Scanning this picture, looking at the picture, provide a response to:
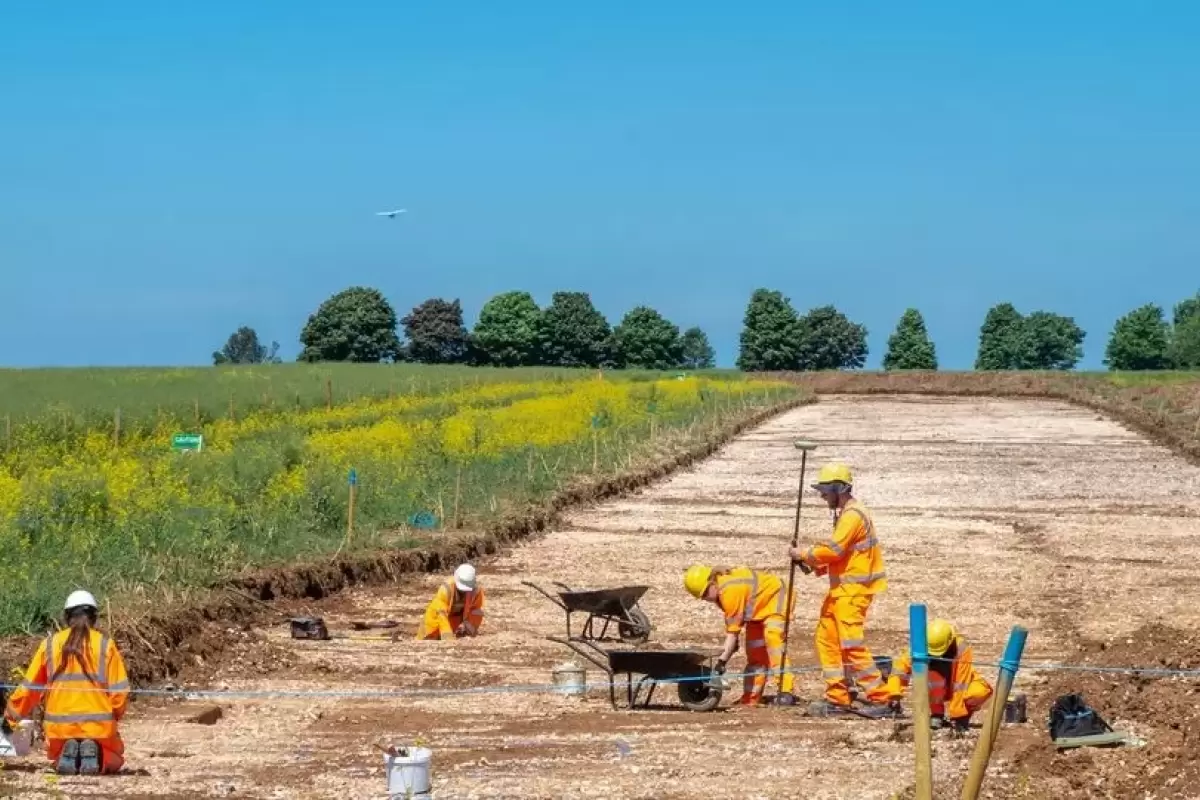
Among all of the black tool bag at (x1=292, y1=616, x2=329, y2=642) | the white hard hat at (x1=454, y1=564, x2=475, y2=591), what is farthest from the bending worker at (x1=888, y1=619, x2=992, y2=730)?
the black tool bag at (x1=292, y1=616, x2=329, y2=642)

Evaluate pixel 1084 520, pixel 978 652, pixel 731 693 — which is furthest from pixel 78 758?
pixel 1084 520

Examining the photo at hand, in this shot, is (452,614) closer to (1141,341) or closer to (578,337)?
(578,337)

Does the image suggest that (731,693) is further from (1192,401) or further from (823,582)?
(1192,401)

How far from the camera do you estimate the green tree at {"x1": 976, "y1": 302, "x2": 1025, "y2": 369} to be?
147 meters

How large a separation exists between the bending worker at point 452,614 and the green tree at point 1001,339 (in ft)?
435

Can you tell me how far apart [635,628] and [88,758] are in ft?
21.0

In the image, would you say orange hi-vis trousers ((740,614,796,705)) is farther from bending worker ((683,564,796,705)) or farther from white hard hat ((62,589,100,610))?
white hard hat ((62,589,100,610))

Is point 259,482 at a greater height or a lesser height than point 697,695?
greater

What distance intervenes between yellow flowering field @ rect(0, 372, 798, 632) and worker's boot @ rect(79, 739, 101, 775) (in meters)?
3.59

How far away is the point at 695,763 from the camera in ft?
36.0

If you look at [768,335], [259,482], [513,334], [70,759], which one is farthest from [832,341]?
[70,759]

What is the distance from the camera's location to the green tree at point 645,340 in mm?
138375

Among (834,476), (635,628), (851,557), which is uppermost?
(834,476)

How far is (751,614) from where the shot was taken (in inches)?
526
